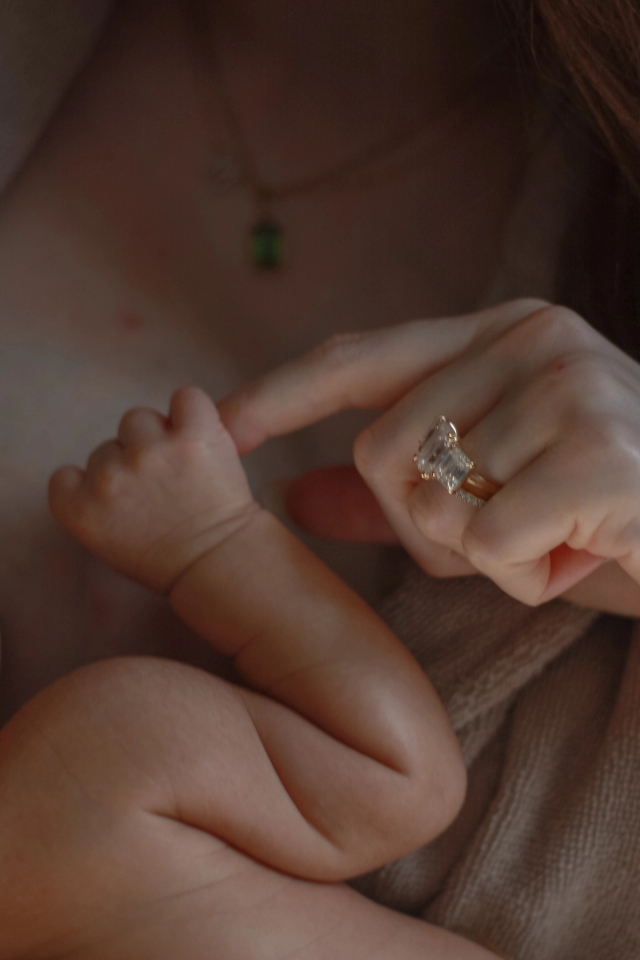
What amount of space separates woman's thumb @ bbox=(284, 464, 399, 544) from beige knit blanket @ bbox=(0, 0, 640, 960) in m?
0.07

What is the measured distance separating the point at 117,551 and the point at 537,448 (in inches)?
14.1

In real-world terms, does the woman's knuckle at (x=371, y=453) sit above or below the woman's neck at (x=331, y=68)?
below

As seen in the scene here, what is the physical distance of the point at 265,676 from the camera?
64cm

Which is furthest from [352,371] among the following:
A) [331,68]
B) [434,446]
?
[331,68]

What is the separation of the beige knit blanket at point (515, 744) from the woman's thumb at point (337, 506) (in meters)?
0.07

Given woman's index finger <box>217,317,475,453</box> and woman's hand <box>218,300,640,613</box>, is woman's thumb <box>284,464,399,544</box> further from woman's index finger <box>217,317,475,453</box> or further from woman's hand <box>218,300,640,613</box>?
woman's index finger <box>217,317,475,453</box>

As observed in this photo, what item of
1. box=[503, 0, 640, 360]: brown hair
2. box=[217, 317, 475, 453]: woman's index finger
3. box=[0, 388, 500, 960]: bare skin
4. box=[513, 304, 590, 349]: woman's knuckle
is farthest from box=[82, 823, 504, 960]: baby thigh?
box=[503, 0, 640, 360]: brown hair

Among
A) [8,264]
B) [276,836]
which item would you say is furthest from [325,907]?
[8,264]

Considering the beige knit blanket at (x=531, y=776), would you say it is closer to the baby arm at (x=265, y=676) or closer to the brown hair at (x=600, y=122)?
the baby arm at (x=265, y=676)

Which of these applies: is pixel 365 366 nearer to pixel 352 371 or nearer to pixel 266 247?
pixel 352 371

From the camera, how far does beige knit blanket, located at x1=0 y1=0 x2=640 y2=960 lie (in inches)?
25.5

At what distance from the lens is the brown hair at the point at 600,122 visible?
0.62 metres

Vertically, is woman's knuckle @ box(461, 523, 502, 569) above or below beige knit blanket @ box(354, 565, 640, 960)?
above

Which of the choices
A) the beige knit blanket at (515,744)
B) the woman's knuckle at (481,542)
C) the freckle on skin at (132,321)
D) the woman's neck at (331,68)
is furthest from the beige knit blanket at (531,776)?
the woman's neck at (331,68)
